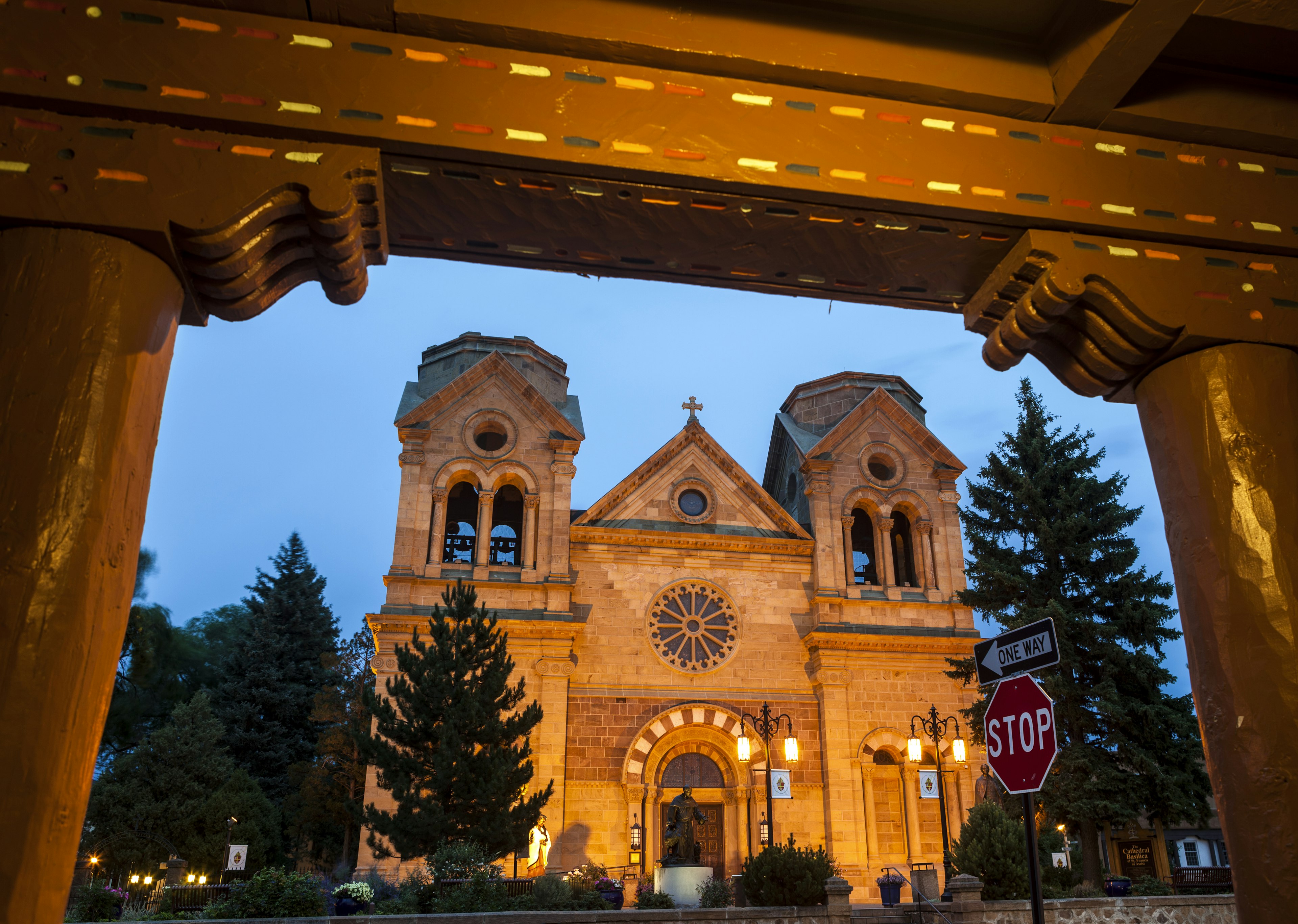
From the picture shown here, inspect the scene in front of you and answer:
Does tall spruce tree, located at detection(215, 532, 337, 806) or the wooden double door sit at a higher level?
tall spruce tree, located at detection(215, 532, 337, 806)

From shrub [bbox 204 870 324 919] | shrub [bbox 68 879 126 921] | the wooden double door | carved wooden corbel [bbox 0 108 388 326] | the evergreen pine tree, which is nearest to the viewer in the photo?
carved wooden corbel [bbox 0 108 388 326]

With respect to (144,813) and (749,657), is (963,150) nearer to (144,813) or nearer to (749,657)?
(749,657)

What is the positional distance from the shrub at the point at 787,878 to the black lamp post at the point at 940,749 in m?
3.41

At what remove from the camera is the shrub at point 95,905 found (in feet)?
53.8

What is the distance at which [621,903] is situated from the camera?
721 inches

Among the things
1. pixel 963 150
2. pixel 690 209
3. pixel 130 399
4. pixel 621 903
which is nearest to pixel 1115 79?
pixel 963 150

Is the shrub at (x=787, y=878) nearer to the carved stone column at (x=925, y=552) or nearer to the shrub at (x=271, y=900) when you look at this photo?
the shrub at (x=271, y=900)

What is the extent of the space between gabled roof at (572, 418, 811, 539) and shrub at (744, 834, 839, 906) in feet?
40.8

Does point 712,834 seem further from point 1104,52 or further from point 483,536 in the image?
point 1104,52

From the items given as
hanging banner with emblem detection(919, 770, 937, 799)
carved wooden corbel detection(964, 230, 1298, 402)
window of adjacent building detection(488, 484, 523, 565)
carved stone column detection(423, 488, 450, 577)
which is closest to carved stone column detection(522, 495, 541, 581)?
window of adjacent building detection(488, 484, 523, 565)

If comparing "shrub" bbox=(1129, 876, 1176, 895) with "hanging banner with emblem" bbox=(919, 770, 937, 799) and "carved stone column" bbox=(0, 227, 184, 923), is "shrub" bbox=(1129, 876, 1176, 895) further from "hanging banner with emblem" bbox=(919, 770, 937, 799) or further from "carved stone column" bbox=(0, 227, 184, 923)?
"carved stone column" bbox=(0, 227, 184, 923)

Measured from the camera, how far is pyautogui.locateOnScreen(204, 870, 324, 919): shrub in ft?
45.7

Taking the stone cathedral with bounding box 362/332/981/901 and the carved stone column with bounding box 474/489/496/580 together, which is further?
the carved stone column with bounding box 474/489/496/580

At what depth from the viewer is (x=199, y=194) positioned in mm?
3277
